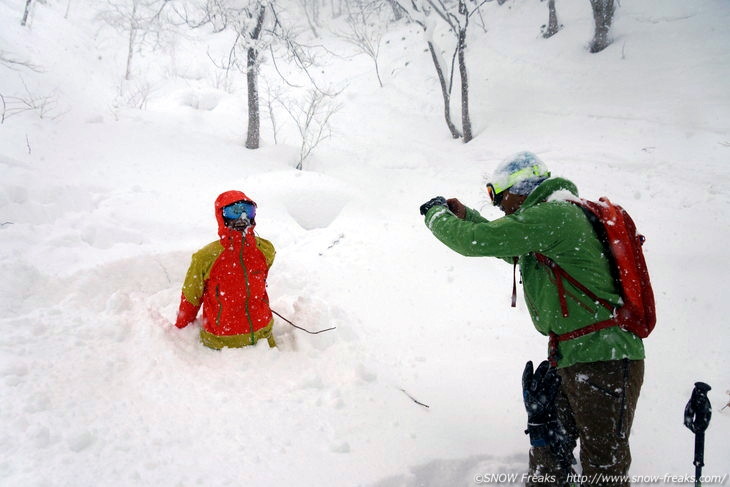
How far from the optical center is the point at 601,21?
35.8 ft

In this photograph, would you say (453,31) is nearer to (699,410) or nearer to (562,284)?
(562,284)

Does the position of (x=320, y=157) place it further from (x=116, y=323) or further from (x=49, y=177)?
(x=116, y=323)

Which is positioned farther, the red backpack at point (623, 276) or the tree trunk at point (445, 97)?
the tree trunk at point (445, 97)

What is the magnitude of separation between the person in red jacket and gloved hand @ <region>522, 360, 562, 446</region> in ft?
6.92

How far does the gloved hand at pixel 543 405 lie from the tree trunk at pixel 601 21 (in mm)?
12109

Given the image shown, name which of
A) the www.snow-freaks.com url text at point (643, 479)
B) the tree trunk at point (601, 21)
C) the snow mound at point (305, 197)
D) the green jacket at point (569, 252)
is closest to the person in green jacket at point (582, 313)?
the green jacket at point (569, 252)

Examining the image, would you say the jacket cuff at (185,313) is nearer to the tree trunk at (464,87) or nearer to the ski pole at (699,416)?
the ski pole at (699,416)

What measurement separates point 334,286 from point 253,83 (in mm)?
6673

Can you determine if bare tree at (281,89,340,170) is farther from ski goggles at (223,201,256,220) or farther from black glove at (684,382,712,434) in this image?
black glove at (684,382,712,434)

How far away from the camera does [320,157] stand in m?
10.8

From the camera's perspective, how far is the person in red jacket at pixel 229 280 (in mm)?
3121

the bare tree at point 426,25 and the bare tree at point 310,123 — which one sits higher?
the bare tree at point 426,25

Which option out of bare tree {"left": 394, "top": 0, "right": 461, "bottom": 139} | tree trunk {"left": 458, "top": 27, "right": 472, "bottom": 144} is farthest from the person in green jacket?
bare tree {"left": 394, "top": 0, "right": 461, "bottom": 139}

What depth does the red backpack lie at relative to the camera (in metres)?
1.87
